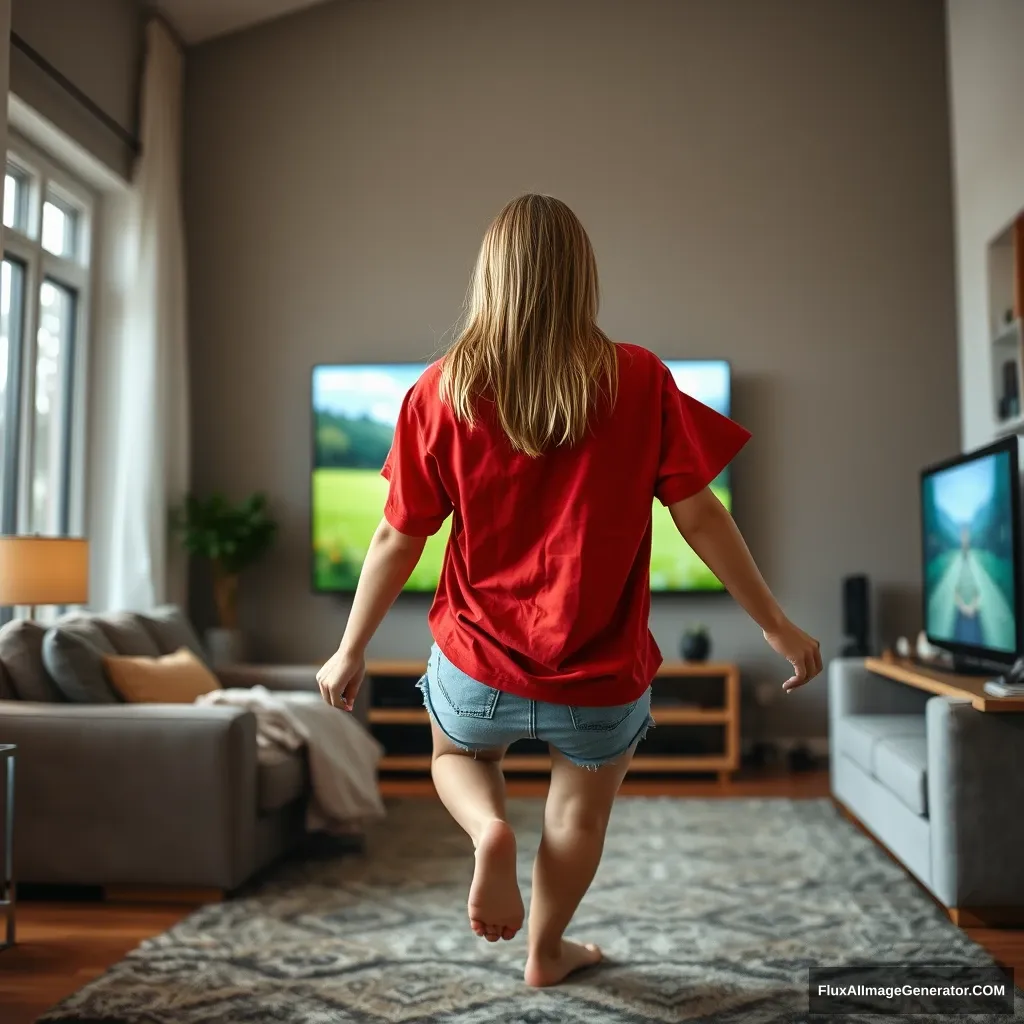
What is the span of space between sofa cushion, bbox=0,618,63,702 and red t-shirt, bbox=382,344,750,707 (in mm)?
1835

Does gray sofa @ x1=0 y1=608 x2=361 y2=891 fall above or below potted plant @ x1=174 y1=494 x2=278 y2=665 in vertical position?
below

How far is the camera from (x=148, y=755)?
9.50 ft

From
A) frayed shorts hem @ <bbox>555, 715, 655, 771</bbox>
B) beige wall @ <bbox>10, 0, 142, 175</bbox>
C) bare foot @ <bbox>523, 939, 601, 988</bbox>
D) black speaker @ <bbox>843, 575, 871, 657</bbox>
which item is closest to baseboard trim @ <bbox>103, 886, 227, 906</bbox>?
bare foot @ <bbox>523, 939, 601, 988</bbox>

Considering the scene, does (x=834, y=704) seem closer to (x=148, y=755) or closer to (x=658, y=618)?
(x=658, y=618)

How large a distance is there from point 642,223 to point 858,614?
2.12 m

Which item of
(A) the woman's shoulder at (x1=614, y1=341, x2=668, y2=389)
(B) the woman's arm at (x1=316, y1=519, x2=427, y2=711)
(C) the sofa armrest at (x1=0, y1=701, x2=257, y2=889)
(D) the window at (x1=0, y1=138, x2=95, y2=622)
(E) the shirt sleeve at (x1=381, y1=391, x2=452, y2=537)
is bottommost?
(C) the sofa armrest at (x1=0, y1=701, x2=257, y2=889)

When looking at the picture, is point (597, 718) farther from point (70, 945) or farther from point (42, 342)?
point (42, 342)

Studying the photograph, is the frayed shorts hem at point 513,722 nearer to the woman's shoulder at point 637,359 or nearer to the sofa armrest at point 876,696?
the woman's shoulder at point 637,359

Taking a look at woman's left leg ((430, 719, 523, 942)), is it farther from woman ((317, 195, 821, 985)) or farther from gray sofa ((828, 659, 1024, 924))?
gray sofa ((828, 659, 1024, 924))

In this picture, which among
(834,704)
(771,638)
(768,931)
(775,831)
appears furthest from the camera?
(834,704)

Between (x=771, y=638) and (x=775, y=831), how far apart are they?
2233mm

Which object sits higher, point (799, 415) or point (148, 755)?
point (799, 415)

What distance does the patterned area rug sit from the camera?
2.13 meters

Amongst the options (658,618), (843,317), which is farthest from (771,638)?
(843,317)
